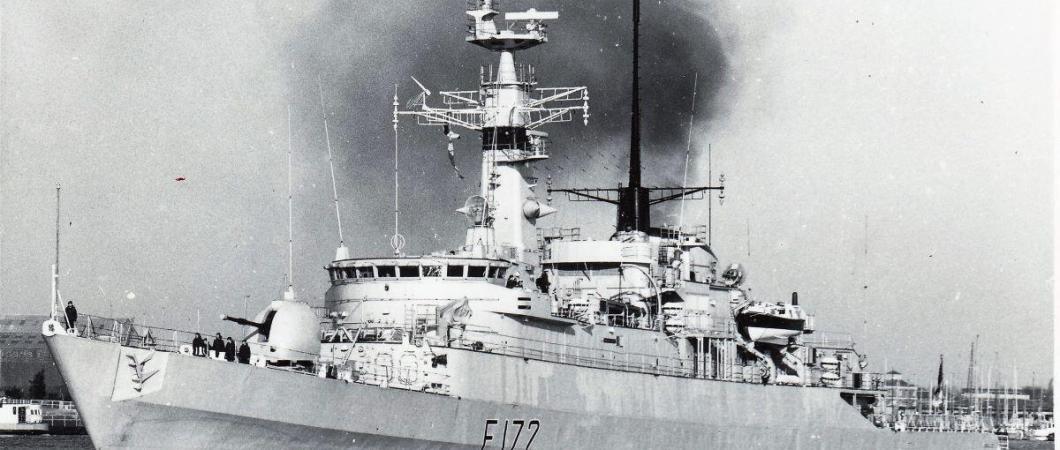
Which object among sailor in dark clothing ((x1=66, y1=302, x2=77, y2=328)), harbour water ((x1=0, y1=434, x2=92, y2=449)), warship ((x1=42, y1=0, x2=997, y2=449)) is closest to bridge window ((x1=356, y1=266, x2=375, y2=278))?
warship ((x1=42, y1=0, x2=997, y2=449))

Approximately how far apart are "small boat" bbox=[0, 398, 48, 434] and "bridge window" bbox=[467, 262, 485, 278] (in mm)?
36566

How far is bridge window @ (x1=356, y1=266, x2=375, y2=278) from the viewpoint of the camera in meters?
32.8

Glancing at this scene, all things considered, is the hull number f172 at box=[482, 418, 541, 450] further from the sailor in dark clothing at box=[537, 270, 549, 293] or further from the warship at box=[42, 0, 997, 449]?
the sailor in dark clothing at box=[537, 270, 549, 293]

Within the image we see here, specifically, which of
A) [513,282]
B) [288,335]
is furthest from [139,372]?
[513,282]

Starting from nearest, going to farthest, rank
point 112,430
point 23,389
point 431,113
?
1. point 112,430
2. point 431,113
3. point 23,389

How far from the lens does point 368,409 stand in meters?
28.8

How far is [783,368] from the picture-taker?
1599 inches

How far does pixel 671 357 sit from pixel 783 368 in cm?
506

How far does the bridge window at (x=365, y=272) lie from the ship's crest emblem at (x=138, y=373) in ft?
21.8

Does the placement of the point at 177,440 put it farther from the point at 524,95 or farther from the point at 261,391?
the point at 524,95

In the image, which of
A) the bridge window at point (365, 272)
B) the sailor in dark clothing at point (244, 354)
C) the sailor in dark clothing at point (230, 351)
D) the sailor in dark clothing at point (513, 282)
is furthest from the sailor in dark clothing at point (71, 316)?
the sailor in dark clothing at point (513, 282)

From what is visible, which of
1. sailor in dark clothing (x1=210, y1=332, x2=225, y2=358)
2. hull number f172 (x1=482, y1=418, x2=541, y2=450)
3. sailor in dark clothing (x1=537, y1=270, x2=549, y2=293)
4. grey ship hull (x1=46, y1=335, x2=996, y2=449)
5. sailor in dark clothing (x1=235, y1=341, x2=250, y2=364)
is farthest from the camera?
sailor in dark clothing (x1=537, y1=270, x2=549, y2=293)

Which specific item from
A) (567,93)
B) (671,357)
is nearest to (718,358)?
(671,357)

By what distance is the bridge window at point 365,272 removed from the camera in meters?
32.8
